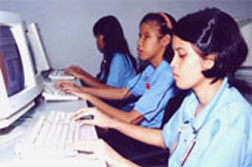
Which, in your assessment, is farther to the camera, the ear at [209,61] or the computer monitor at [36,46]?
the computer monitor at [36,46]

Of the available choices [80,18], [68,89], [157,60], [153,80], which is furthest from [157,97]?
[80,18]

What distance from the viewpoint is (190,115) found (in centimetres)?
106

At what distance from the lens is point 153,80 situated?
169 cm

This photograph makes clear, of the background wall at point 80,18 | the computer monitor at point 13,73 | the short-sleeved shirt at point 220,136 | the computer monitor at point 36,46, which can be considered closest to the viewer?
the short-sleeved shirt at point 220,136

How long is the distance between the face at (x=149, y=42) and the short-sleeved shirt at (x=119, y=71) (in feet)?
Answer: 2.22

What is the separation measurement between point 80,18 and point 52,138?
2.17 m

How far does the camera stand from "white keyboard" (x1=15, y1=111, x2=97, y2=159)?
916mm

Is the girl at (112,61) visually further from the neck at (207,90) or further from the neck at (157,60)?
the neck at (207,90)

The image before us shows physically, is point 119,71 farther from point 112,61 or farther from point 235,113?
point 235,113

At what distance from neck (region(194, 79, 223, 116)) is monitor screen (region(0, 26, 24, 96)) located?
0.62 meters

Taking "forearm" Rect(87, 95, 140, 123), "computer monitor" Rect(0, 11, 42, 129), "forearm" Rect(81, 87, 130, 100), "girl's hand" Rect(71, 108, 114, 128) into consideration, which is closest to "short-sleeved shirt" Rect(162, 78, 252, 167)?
"girl's hand" Rect(71, 108, 114, 128)

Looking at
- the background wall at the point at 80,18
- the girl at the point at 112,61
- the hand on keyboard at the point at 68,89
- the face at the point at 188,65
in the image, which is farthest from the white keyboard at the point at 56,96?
the background wall at the point at 80,18

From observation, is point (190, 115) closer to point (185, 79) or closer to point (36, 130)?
point (185, 79)

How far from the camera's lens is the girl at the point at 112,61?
A: 2.46 meters
